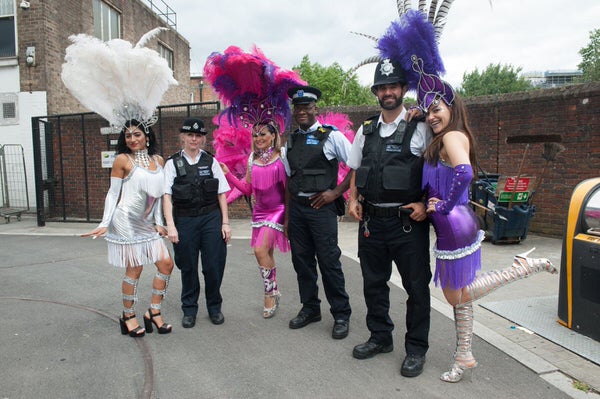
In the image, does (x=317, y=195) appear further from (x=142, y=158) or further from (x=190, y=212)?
(x=142, y=158)

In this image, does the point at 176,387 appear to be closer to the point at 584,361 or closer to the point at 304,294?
the point at 304,294

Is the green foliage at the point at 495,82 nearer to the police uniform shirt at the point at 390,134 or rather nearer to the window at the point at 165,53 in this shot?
the window at the point at 165,53

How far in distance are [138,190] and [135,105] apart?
761 millimetres

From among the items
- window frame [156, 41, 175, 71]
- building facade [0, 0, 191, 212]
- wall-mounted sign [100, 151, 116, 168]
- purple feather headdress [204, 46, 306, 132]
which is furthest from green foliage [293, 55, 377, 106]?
purple feather headdress [204, 46, 306, 132]

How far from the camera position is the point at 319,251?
3.88 metres

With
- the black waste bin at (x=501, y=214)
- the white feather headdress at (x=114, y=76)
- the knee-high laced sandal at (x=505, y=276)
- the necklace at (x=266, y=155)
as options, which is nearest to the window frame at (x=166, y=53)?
the black waste bin at (x=501, y=214)

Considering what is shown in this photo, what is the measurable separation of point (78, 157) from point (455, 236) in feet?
35.3

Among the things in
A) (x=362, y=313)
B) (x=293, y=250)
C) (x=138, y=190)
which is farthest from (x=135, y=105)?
(x=362, y=313)

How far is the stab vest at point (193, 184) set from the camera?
3957 mm

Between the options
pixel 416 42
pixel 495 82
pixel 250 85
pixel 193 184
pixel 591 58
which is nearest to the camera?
pixel 416 42

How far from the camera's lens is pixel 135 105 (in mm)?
3848

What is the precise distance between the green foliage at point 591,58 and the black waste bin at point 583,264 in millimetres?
44382

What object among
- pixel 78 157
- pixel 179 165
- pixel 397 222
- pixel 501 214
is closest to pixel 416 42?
pixel 397 222

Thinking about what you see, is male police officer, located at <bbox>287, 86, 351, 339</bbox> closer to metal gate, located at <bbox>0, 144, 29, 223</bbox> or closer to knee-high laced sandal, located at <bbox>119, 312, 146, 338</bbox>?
knee-high laced sandal, located at <bbox>119, 312, 146, 338</bbox>
